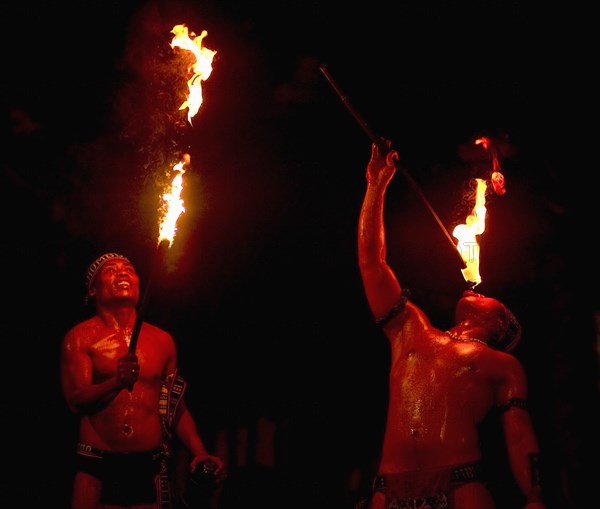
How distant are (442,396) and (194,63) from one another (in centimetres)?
298

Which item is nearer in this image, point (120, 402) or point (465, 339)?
point (465, 339)

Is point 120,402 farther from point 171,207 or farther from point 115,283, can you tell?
point 171,207

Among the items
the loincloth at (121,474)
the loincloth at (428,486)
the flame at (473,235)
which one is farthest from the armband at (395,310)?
the loincloth at (121,474)

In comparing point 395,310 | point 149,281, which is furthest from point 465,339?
point 149,281

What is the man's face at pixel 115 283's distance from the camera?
570cm

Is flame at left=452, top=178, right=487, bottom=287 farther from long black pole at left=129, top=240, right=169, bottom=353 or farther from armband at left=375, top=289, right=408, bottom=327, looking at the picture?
long black pole at left=129, top=240, right=169, bottom=353

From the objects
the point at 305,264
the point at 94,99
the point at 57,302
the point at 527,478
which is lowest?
the point at 527,478

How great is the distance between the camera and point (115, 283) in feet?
18.7

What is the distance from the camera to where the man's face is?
18.7ft

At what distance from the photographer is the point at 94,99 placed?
6711mm

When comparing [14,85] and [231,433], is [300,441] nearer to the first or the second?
[231,433]

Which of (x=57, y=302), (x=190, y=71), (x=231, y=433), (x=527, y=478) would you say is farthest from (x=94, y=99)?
(x=527, y=478)

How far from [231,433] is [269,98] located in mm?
2962

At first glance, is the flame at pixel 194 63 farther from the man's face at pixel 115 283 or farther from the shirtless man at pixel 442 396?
the shirtless man at pixel 442 396
